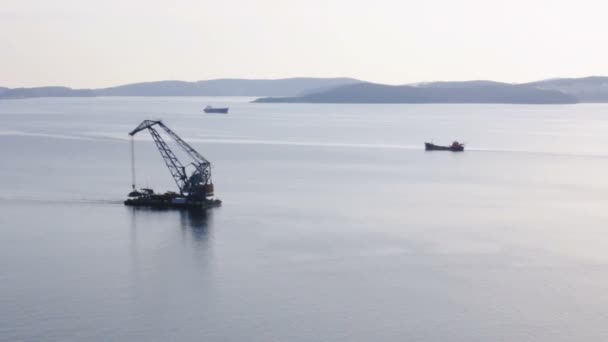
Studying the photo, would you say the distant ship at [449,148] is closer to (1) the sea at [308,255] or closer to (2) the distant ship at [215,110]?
(1) the sea at [308,255]

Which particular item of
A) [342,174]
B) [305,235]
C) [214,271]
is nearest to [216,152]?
[342,174]

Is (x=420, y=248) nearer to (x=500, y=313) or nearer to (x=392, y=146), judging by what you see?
(x=500, y=313)

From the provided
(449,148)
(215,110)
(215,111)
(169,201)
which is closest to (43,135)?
(449,148)

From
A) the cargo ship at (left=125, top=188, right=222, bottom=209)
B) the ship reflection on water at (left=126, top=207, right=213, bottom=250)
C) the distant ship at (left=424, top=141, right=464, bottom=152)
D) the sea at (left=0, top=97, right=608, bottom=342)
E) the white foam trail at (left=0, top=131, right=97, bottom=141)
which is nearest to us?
the sea at (left=0, top=97, right=608, bottom=342)

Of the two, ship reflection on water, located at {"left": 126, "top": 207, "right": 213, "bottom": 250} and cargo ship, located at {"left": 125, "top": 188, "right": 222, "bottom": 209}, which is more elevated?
cargo ship, located at {"left": 125, "top": 188, "right": 222, "bottom": 209}

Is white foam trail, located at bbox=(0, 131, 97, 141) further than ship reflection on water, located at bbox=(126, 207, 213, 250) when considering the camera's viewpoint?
Yes

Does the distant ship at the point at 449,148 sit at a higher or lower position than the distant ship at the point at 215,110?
lower

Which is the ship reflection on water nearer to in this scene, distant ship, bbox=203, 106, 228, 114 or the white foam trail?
the white foam trail

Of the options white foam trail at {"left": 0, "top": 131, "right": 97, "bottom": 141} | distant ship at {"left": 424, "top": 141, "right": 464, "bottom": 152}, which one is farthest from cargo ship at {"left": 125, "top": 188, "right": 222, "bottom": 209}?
white foam trail at {"left": 0, "top": 131, "right": 97, "bottom": 141}

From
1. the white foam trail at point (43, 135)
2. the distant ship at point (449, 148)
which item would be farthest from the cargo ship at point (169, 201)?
the white foam trail at point (43, 135)

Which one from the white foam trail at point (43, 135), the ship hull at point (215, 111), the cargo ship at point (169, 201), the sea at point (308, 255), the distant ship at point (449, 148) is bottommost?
the sea at point (308, 255)
